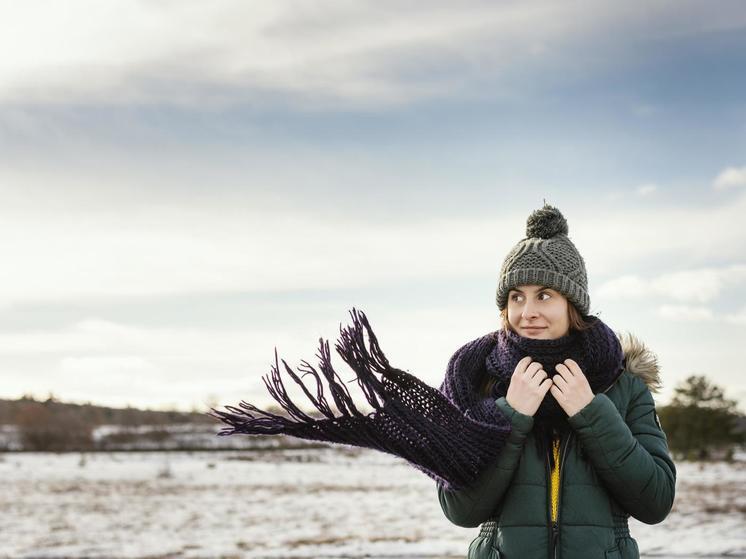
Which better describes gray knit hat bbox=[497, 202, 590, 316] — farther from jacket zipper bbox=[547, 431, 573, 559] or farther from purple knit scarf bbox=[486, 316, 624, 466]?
jacket zipper bbox=[547, 431, 573, 559]

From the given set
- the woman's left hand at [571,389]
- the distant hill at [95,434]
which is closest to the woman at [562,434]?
the woman's left hand at [571,389]

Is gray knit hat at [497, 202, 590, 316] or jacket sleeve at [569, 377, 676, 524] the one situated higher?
gray knit hat at [497, 202, 590, 316]

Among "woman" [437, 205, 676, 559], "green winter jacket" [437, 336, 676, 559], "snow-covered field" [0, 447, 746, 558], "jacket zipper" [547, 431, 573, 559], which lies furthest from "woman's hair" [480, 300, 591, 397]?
"snow-covered field" [0, 447, 746, 558]

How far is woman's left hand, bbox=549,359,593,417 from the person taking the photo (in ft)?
6.88

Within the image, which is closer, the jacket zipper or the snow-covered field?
the jacket zipper

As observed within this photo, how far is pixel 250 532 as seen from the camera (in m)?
10.2

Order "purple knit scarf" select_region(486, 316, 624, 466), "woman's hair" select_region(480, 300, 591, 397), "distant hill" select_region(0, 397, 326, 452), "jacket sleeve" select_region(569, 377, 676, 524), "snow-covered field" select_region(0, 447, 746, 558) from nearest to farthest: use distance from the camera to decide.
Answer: "jacket sleeve" select_region(569, 377, 676, 524), "purple knit scarf" select_region(486, 316, 624, 466), "woman's hair" select_region(480, 300, 591, 397), "snow-covered field" select_region(0, 447, 746, 558), "distant hill" select_region(0, 397, 326, 452)

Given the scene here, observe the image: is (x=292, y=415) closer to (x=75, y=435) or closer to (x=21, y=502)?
(x=21, y=502)

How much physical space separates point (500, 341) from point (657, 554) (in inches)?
266

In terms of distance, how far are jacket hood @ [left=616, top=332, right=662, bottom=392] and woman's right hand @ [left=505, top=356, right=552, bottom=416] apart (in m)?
0.33

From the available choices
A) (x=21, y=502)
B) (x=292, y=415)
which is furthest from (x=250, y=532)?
(x=292, y=415)

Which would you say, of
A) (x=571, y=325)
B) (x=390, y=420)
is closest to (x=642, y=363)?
(x=571, y=325)

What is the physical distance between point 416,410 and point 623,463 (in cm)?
56

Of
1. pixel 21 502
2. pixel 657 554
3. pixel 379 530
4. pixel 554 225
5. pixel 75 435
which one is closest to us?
pixel 554 225
